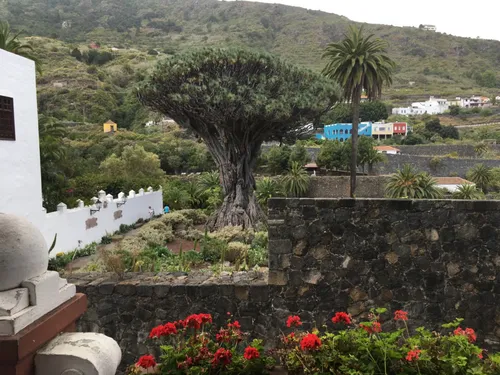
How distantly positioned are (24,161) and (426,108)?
77.6 metres

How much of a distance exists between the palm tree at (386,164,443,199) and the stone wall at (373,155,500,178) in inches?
538

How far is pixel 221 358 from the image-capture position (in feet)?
11.2

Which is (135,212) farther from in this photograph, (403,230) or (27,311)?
(27,311)

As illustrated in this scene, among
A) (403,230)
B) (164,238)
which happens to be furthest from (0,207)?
(403,230)

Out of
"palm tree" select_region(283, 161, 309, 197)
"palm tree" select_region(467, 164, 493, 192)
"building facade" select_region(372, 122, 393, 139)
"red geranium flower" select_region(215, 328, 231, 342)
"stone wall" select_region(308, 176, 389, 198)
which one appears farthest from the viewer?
"building facade" select_region(372, 122, 393, 139)

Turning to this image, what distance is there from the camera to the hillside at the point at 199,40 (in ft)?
241

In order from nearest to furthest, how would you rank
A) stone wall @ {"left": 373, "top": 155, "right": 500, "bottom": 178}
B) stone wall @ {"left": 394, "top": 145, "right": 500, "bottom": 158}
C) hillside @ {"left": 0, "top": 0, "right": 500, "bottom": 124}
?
stone wall @ {"left": 373, "top": 155, "right": 500, "bottom": 178} → stone wall @ {"left": 394, "top": 145, "right": 500, "bottom": 158} → hillside @ {"left": 0, "top": 0, "right": 500, "bottom": 124}

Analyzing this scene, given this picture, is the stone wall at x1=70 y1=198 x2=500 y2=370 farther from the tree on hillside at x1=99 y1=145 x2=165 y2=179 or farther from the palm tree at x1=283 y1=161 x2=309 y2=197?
the tree on hillside at x1=99 y1=145 x2=165 y2=179

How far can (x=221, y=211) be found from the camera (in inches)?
744

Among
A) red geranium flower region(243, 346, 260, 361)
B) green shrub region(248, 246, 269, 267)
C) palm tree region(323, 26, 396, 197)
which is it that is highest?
palm tree region(323, 26, 396, 197)

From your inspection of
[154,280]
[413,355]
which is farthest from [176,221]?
[413,355]

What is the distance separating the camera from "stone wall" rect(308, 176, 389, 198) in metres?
34.7

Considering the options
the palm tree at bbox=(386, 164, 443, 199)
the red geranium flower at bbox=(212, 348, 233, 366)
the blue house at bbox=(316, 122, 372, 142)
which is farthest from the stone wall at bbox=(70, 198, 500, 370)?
the blue house at bbox=(316, 122, 372, 142)

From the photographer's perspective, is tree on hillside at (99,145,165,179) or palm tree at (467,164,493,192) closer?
tree on hillside at (99,145,165,179)
